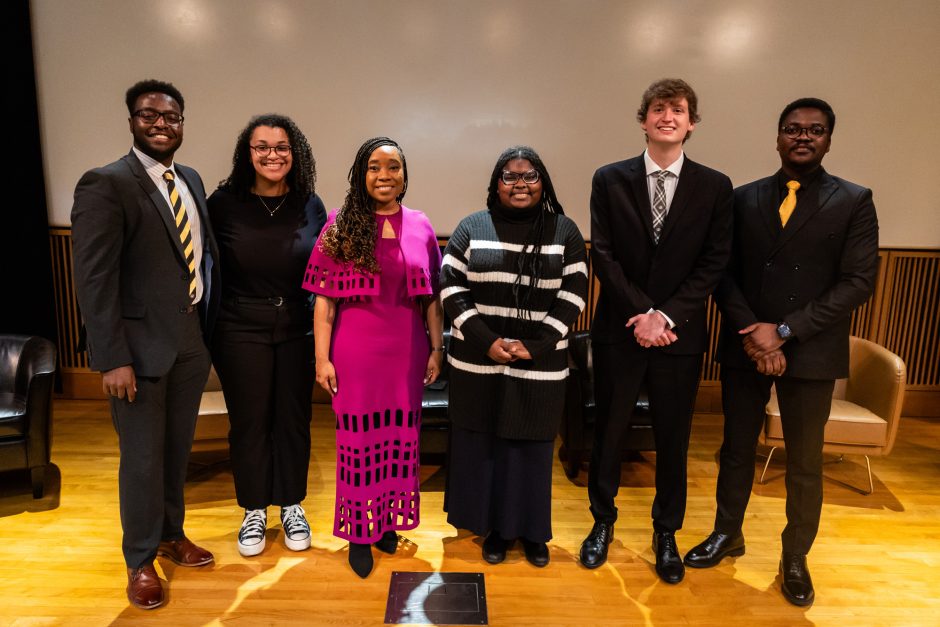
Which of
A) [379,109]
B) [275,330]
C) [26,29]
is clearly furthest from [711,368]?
[26,29]

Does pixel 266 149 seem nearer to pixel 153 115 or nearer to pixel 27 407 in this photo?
pixel 153 115

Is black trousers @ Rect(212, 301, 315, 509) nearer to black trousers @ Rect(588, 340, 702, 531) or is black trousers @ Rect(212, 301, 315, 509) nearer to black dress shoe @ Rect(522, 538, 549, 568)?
black dress shoe @ Rect(522, 538, 549, 568)

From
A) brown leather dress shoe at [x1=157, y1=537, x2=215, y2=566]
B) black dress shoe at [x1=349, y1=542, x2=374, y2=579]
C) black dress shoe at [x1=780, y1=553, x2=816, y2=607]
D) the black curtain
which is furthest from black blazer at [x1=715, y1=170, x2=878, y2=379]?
the black curtain

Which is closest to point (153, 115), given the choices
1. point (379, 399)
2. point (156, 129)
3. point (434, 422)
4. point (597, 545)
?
point (156, 129)

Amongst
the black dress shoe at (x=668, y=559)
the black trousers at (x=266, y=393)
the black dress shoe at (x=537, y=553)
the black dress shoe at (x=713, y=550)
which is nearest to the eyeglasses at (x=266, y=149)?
the black trousers at (x=266, y=393)

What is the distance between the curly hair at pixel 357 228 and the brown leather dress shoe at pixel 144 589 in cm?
144

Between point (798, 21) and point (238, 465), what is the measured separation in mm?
4580

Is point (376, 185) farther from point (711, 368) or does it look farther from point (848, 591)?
point (711, 368)

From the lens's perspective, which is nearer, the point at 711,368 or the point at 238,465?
the point at 238,465

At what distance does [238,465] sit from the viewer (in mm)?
2928

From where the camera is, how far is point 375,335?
2633 millimetres

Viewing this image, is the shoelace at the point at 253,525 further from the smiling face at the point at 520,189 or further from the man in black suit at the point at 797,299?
the man in black suit at the point at 797,299

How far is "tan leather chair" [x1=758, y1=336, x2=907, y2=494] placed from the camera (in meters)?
3.57

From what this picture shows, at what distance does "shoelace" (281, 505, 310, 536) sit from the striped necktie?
1.11m
